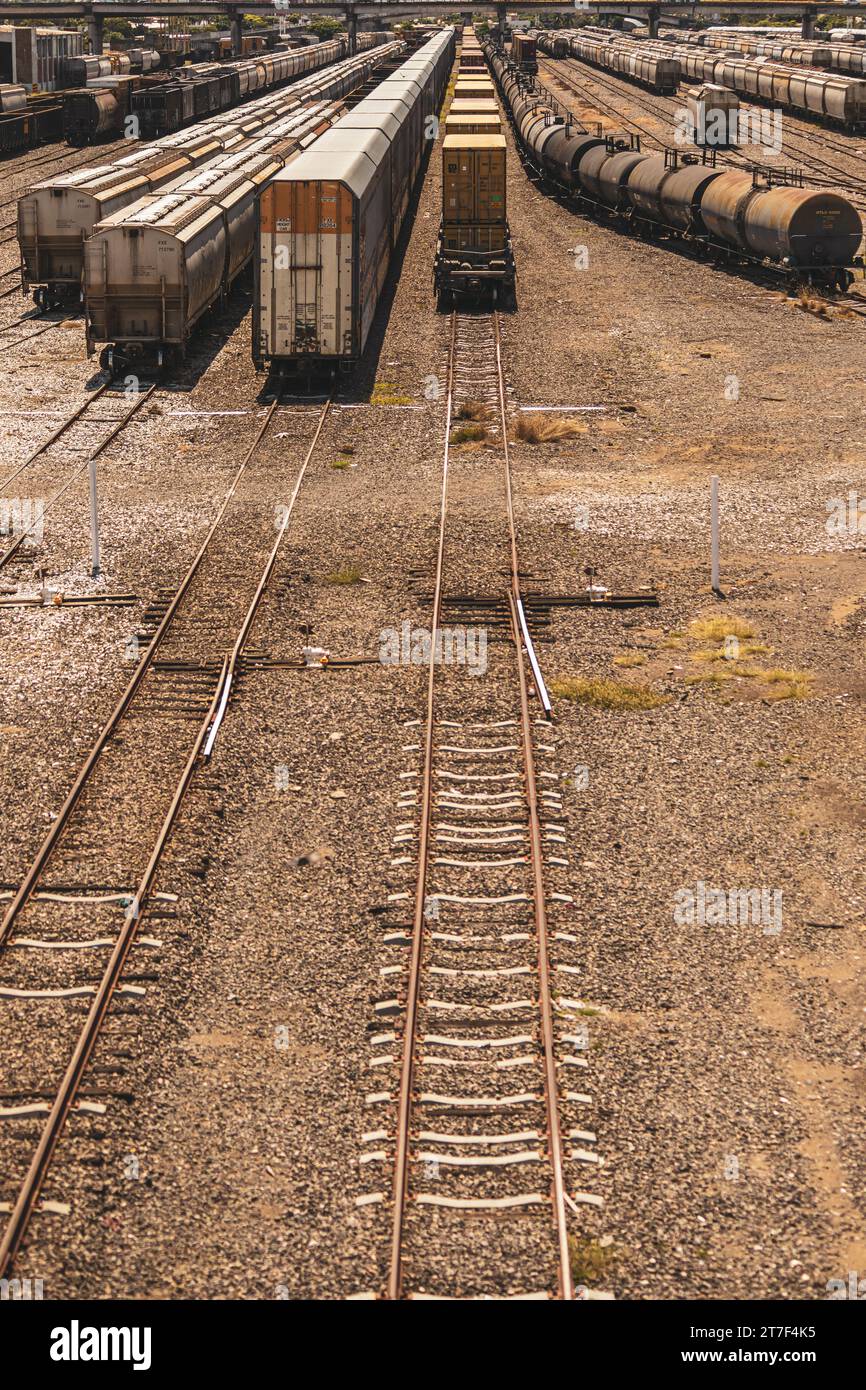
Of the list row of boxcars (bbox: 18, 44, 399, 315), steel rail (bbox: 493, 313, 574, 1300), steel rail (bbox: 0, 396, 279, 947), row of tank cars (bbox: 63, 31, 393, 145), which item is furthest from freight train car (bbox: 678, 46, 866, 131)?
steel rail (bbox: 493, 313, 574, 1300)

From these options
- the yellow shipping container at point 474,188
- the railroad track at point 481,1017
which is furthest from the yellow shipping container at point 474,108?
the railroad track at point 481,1017

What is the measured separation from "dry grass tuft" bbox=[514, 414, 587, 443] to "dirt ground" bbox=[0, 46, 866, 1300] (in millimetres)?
240

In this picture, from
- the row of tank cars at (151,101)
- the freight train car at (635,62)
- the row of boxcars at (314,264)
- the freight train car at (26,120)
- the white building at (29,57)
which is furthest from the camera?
the freight train car at (635,62)

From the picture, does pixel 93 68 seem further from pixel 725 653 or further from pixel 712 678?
pixel 712 678

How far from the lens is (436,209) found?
54.1m

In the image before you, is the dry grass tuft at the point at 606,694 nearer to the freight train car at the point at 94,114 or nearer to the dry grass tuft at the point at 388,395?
the dry grass tuft at the point at 388,395

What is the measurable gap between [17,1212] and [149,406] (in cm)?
2186

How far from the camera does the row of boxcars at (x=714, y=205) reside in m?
37.4

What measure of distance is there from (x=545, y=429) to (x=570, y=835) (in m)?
14.6

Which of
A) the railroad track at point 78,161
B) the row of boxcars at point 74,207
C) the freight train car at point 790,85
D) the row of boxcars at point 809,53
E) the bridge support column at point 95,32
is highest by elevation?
the bridge support column at point 95,32

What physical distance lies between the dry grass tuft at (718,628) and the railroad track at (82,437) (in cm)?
961

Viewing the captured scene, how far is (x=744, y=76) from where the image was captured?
87.6 m

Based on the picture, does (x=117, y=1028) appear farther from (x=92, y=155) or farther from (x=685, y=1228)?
(x=92, y=155)

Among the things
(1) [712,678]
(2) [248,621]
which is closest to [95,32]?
(2) [248,621]
